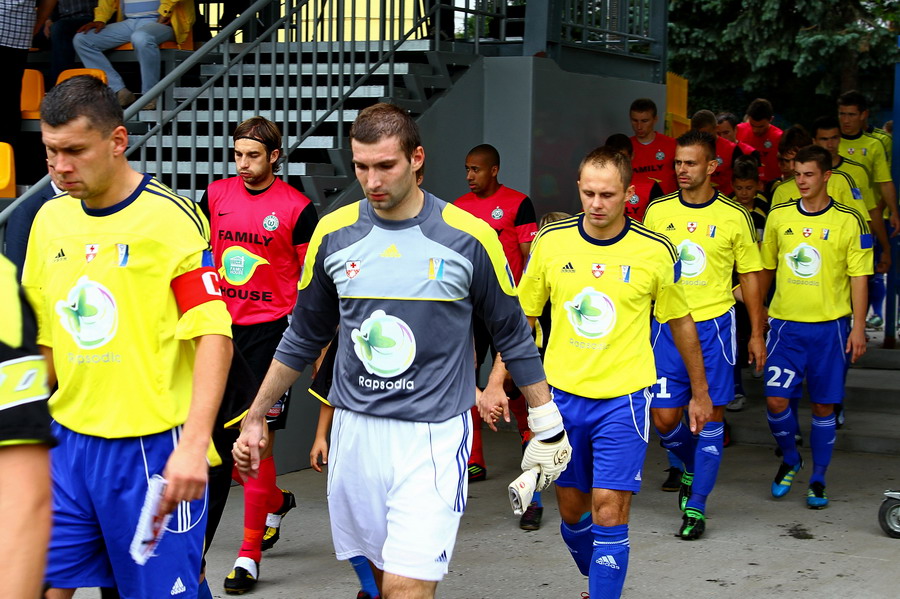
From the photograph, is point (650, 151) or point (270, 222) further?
point (650, 151)

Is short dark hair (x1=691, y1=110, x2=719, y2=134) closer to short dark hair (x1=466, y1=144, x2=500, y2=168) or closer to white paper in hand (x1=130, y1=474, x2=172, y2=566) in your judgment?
short dark hair (x1=466, y1=144, x2=500, y2=168)

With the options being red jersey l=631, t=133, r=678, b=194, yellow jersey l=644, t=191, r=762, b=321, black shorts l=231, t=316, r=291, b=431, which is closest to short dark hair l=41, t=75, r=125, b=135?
black shorts l=231, t=316, r=291, b=431

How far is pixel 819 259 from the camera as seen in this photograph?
7.86m

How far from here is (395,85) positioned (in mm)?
10391


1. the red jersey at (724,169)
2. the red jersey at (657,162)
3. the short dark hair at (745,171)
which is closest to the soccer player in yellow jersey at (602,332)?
the short dark hair at (745,171)

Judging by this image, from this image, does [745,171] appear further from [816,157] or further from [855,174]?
[816,157]

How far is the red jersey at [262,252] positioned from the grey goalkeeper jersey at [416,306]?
6.61 ft

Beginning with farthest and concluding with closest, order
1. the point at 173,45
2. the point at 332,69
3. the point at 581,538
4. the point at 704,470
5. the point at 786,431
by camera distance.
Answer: the point at 173,45 → the point at 332,69 → the point at 786,431 → the point at 704,470 → the point at 581,538

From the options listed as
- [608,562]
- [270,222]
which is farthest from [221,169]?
[608,562]

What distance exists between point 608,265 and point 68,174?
273cm

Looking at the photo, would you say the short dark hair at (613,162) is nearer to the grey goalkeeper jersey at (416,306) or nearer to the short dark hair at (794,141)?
the grey goalkeeper jersey at (416,306)

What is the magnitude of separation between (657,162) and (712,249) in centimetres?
335

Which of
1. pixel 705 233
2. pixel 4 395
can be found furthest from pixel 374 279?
pixel 705 233

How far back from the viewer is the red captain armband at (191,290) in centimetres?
374
